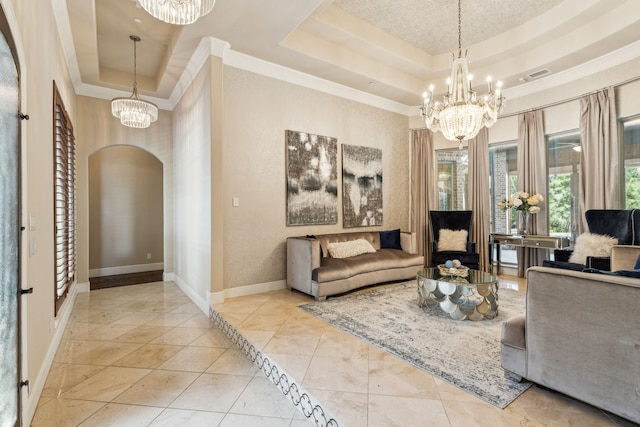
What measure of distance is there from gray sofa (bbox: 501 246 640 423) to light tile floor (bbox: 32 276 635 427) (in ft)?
0.59

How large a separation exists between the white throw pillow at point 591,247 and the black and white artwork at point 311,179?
3.16m

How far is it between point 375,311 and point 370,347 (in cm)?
87

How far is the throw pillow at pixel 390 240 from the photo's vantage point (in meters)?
5.17

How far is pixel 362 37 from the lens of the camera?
4.25m

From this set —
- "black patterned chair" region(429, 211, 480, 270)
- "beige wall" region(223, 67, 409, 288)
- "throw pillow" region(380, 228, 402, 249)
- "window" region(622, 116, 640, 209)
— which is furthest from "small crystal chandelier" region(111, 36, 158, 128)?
"window" region(622, 116, 640, 209)

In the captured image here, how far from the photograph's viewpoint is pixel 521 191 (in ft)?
16.6

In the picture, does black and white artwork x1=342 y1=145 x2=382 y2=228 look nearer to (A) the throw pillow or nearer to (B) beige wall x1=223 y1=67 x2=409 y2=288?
(B) beige wall x1=223 y1=67 x2=409 y2=288

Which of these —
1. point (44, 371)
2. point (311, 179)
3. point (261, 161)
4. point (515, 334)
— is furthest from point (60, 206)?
point (515, 334)

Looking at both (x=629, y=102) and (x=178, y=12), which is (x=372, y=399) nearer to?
(x=178, y=12)

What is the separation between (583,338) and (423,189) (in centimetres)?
452

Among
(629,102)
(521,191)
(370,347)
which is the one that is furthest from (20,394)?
(629,102)

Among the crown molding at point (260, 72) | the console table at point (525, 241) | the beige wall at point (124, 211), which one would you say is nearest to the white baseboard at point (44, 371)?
the beige wall at point (124, 211)

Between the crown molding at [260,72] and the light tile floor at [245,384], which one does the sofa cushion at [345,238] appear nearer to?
the light tile floor at [245,384]

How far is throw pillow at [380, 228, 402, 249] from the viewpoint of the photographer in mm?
5168
